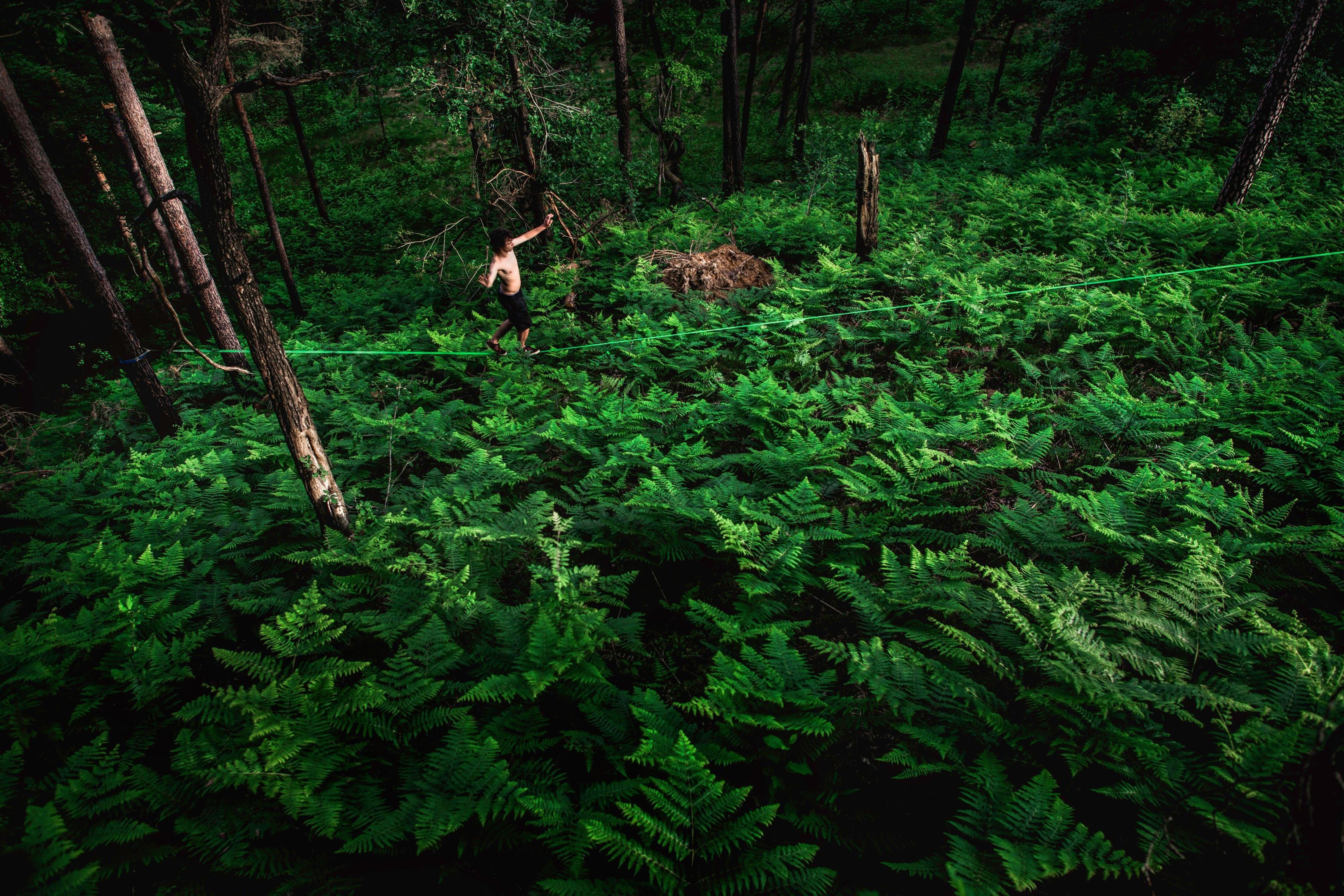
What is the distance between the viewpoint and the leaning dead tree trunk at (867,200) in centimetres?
932

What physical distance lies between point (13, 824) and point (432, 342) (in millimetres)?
8467

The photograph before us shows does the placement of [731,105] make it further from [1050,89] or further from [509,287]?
[1050,89]

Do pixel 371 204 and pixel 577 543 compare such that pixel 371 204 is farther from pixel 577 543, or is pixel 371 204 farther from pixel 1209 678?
pixel 1209 678

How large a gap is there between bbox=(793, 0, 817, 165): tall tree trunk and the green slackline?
485 inches

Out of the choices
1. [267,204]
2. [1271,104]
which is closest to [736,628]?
[1271,104]

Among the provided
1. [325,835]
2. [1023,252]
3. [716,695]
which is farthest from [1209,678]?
[1023,252]

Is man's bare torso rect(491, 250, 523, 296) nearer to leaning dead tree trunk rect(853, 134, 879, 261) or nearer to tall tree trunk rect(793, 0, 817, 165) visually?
leaning dead tree trunk rect(853, 134, 879, 261)

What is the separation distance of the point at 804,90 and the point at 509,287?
52.6ft

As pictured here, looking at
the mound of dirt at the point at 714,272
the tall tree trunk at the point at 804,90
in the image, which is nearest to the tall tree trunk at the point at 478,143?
the mound of dirt at the point at 714,272

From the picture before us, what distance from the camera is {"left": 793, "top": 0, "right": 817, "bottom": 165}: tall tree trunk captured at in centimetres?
1848

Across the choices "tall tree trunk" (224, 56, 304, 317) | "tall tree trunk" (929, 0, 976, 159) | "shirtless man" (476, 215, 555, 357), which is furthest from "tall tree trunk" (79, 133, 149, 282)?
"tall tree trunk" (929, 0, 976, 159)

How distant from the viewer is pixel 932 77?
1075 inches

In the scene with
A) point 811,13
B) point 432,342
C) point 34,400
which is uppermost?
point 811,13

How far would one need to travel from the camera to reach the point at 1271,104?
900cm
